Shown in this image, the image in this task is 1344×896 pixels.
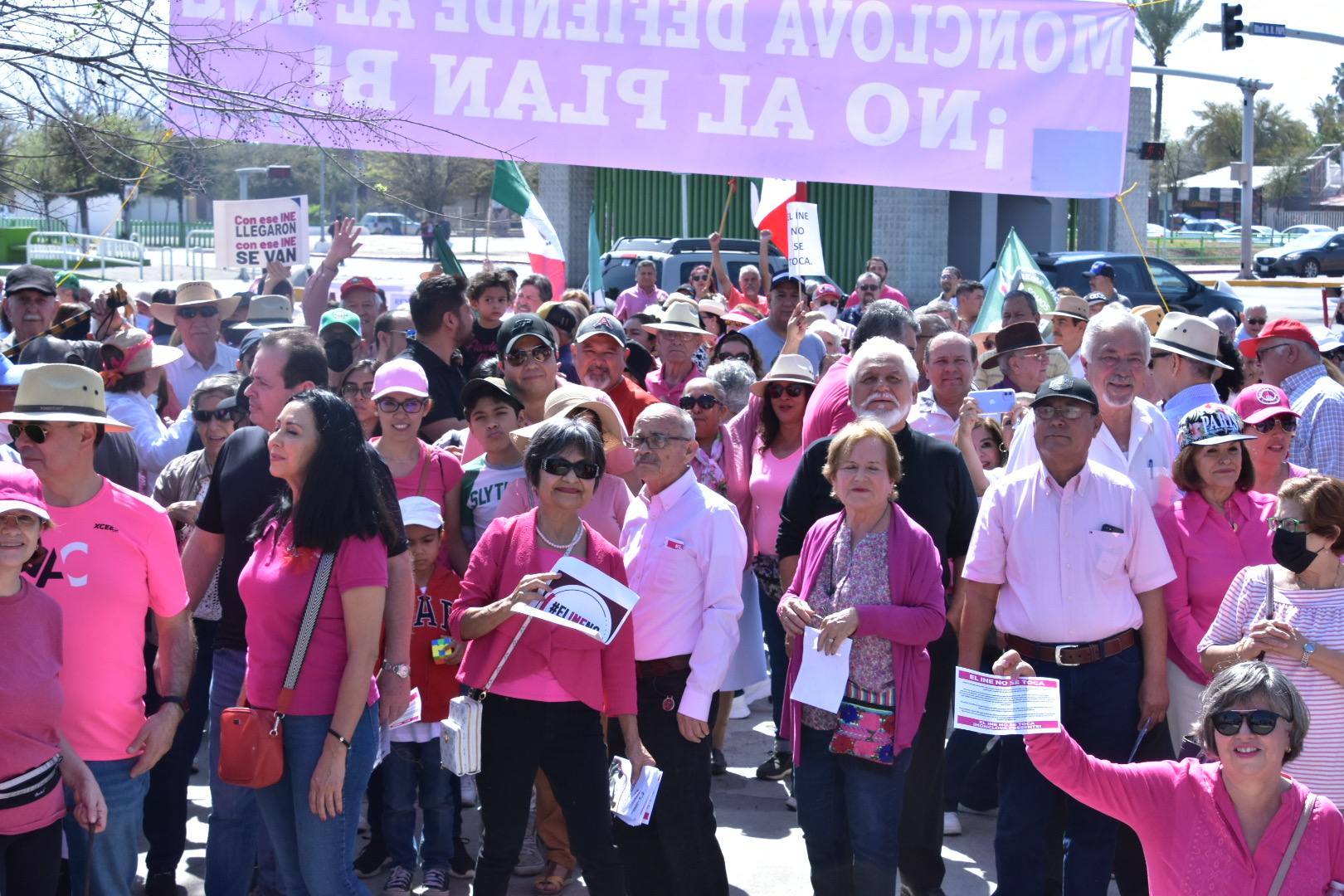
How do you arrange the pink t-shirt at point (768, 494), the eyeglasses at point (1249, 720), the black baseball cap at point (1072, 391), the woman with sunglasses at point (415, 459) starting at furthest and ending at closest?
the pink t-shirt at point (768, 494), the woman with sunglasses at point (415, 459), the black baseball cap at point (1072, 391), the eyeglasses at point (1249, 720)

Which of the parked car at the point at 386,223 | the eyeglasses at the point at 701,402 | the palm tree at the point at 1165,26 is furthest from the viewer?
the parked car at the point at 386,223

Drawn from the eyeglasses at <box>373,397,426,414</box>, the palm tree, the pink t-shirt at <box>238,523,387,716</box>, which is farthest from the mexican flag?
the palm tree

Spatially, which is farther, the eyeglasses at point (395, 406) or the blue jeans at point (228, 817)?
the eyeglasses at point (395, 406)

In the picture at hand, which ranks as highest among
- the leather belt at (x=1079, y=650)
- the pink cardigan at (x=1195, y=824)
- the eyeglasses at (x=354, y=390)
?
the eyeglasses at (x=354, y=390)

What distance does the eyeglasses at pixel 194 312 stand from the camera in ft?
26.8

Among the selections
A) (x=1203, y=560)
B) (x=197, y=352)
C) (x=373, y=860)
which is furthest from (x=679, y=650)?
(x=197, y=352)

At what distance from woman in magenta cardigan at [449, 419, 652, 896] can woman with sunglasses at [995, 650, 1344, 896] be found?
4.69ft

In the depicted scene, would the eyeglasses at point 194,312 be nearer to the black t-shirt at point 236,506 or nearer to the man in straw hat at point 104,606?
the black t-shirt at point 236,506

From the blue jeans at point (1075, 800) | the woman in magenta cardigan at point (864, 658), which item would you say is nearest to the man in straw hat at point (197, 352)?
the woman in magenta cardigan at point (864, 658)

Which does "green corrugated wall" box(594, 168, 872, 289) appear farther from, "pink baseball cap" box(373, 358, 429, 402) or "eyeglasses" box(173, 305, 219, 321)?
"pink baseball cap" box(373, 358, 429, 402)

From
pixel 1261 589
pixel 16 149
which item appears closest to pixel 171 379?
pixel 16 149

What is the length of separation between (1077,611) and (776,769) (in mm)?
2211

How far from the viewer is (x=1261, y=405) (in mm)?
5457

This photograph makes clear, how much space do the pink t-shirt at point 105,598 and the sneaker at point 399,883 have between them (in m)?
1.32
